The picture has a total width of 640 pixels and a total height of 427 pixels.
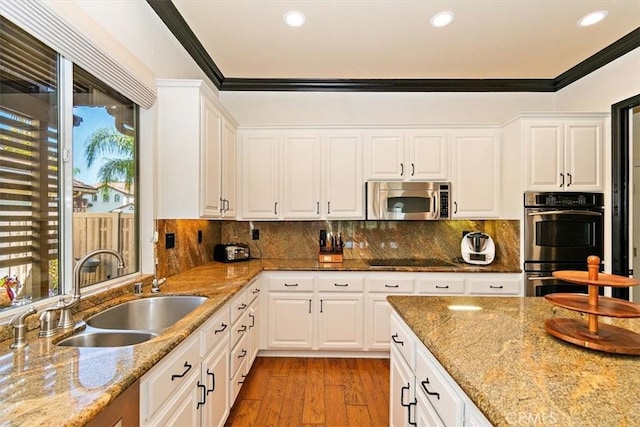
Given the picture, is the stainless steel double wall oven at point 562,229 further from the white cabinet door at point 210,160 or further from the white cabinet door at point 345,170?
the white cabinet door at point 210,160

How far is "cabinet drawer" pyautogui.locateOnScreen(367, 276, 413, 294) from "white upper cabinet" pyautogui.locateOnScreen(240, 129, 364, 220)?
670 mm

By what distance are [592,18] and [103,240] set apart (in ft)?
12.2

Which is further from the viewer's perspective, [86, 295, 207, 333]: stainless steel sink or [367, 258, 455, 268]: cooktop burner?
[367, 258, 455, 268]: cooktop burner

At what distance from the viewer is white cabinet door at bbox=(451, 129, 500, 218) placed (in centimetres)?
341

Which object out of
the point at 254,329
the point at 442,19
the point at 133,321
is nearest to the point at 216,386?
the point at 133,321

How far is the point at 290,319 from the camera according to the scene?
3.22m

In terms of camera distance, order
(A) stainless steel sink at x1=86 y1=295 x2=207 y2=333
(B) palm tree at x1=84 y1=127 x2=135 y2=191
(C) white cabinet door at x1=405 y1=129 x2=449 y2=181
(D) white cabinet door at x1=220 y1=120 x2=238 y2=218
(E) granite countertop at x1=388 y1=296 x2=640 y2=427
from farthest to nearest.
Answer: (C) white cabinet door at x1=405 y1=129 x2=449 y2=181 → (D) white cabinet door at x1=220 y1=120 x2=238 y2=218 → (B) palm tree at x1=84 y1=127 x2=135 y2=191 → (A) stainless steel sink at x1=86 y1=295 x2=207 y2=333 → (E) granite countertop at x1=388 y1=296 x2=640 y2=427

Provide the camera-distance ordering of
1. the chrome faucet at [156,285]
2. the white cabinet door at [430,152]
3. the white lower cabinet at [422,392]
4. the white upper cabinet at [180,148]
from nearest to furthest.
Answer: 1. the white lower cabinet at [422,392]
2. the chrome faucet at [156,285]
3. the white upper cabinet at [180,148]
4. the white cabinet door at [430,152]

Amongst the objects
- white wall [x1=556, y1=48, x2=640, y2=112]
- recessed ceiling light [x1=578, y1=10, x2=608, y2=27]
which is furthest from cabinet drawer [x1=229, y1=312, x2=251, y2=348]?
white wall [x1=556, y1=48, x2=640, y2=112]

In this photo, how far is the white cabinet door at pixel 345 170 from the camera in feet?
11.3

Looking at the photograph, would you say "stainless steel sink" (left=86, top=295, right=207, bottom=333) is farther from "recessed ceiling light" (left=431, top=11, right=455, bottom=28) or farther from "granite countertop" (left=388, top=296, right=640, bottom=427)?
"recessed ceiling light" (left=431, top=11, right=455, bottom=28)

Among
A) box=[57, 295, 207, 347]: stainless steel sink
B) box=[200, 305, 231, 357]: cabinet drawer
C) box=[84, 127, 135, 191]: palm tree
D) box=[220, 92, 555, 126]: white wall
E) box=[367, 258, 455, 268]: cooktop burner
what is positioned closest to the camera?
box=[57, 295, 207, 347]: stainless steel sink

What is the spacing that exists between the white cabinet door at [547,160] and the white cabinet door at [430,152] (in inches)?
28.4

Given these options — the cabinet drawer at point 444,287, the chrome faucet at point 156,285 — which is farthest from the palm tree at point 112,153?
the cabinet drawer at point 444,287
